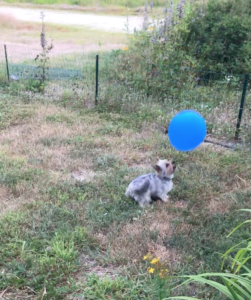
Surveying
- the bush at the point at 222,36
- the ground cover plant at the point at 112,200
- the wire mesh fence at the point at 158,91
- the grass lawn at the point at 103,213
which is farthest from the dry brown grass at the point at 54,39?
the grass lawn at the point at 103,213

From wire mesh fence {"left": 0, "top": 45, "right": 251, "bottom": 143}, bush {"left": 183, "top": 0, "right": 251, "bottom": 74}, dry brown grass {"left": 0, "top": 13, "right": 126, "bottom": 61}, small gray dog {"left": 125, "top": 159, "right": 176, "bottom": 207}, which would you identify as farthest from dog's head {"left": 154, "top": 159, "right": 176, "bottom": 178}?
dry brown grass {"left": 0, "top": 13, "right": 126, "bottom": 61}

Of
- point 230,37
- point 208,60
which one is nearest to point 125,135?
point 208,60

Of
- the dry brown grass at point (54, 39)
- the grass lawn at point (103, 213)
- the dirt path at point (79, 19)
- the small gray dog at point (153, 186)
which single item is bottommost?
the grass lawn at point (103, 213)

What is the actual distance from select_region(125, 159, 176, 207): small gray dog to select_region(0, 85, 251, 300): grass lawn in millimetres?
118

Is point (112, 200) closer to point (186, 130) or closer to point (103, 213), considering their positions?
point (103, 213)

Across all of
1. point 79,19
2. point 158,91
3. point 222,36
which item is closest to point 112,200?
point 158,91

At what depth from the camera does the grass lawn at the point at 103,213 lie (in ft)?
9.90

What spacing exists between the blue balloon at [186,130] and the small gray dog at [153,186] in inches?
25.3

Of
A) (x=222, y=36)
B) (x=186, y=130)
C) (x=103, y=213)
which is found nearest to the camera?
(x=103, y=213)

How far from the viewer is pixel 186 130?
4633 millimetres

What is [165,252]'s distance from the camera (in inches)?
131

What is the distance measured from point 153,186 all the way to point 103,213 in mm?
682

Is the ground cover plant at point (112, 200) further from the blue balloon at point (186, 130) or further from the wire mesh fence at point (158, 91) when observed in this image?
the blue balloon at point (186, 130)

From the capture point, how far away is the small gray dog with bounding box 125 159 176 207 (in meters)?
4.07
